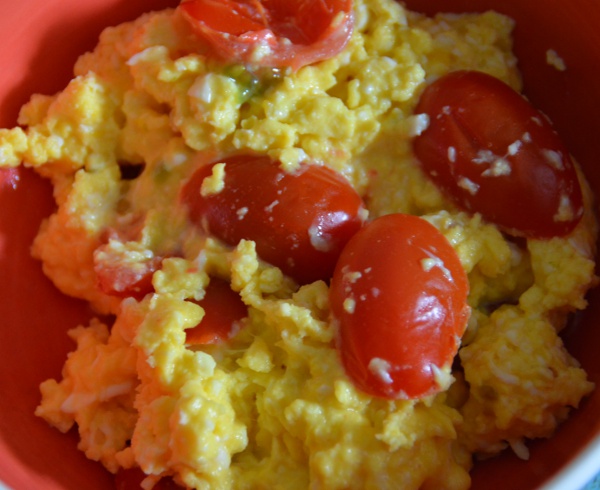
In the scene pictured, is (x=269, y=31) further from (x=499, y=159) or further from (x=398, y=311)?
(x=398, y=311)

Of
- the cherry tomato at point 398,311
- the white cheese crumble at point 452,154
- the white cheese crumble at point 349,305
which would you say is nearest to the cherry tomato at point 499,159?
the white cheese crumble at point 452,154

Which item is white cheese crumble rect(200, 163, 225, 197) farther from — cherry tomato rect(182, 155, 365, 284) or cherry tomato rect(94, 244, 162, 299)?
cherry tomato rect(94, 244, 162, 299)

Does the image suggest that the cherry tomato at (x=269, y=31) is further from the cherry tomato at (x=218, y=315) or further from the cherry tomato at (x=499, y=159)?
the cherry tomato at (x=218, y=315)

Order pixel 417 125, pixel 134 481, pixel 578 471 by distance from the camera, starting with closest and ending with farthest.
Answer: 1. pixel 578 471
2. pixel 134 481
3. pixel 417 125

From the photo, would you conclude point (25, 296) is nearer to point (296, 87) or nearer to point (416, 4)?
point (296, 87)

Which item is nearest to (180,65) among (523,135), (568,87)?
(523,135)

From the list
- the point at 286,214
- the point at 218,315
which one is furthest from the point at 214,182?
the point at 218,315
